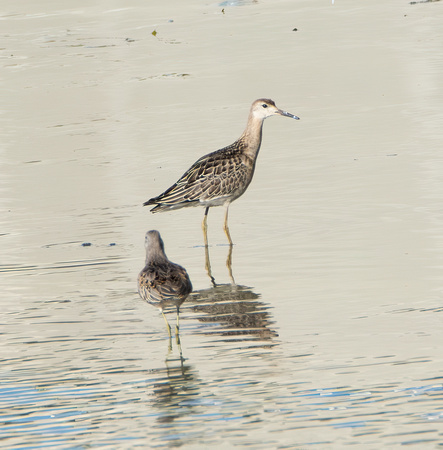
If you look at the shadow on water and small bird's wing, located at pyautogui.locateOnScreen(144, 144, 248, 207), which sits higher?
small bird's wing, located at pyautogui.locateOnScreen(144, 144, 248, 207)

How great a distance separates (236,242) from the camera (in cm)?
1248

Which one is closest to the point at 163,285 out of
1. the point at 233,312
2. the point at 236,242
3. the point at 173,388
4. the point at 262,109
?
the point at 233,312

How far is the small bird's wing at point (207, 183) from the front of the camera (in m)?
13.2

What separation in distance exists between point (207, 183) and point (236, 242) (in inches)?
43.9

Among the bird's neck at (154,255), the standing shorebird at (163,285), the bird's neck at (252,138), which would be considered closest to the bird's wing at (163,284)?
the standing shorebird at (163,285)

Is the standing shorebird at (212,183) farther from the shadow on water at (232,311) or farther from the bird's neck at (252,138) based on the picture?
the shadow on water at (232,311)

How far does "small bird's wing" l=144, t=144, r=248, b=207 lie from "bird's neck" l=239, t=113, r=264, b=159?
31 centimetres

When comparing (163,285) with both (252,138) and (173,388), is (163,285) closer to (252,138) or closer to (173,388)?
(173,388)

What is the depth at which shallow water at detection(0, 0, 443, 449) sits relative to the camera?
710 centimetres

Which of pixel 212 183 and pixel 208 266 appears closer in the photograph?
pixel 208 266

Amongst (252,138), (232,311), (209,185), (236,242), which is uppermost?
(252,138)

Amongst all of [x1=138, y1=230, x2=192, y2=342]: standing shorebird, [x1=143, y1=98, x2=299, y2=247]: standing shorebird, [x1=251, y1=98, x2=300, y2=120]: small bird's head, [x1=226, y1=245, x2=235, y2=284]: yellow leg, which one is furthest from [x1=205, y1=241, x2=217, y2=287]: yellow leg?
[x1=251, y1=98, x2=300, y2=120]: small bird's head

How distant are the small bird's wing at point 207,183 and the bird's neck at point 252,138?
31cm

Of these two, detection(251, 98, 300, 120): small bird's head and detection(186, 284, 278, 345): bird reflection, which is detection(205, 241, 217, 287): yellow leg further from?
detection(251, 98, 300, 120): small bird's head
